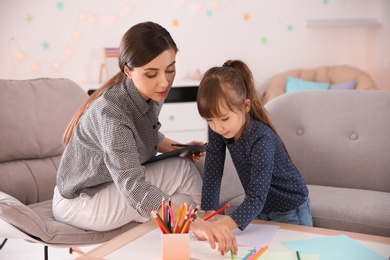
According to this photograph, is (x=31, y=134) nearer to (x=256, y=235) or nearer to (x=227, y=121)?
(x=227, y=121)

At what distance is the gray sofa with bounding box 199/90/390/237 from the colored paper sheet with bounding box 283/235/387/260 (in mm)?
652

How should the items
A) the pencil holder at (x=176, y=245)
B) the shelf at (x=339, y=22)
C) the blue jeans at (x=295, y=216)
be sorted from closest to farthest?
1. the pencil holder at (x=176, y=245)
2. the blue jeans at (x=295, y=216)
3. the shelf at (x=339, y=22)

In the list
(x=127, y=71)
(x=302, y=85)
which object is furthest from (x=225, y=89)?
(x=302, y=85)

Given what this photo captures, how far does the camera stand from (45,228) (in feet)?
5.57

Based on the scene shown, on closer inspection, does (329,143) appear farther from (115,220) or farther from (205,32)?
(205,32)

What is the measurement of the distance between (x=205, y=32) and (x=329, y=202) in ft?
9.22

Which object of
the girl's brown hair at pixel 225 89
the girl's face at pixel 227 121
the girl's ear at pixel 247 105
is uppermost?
the girl's brown hair at pixel 225 89

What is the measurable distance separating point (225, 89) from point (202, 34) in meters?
3.08

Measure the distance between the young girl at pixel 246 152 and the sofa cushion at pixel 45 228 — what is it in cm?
39

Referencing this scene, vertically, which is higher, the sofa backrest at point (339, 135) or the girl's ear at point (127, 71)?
the girl's ear at point (127, 71)

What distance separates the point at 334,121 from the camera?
90.7 inches

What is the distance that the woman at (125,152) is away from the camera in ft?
4.87

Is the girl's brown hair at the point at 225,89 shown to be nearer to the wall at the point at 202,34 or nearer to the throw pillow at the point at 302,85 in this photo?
the wall at the point at 202,34

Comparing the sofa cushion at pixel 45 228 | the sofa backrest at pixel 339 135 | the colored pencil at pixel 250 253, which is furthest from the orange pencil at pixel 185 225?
the sofa backrest at pixel 339 135
